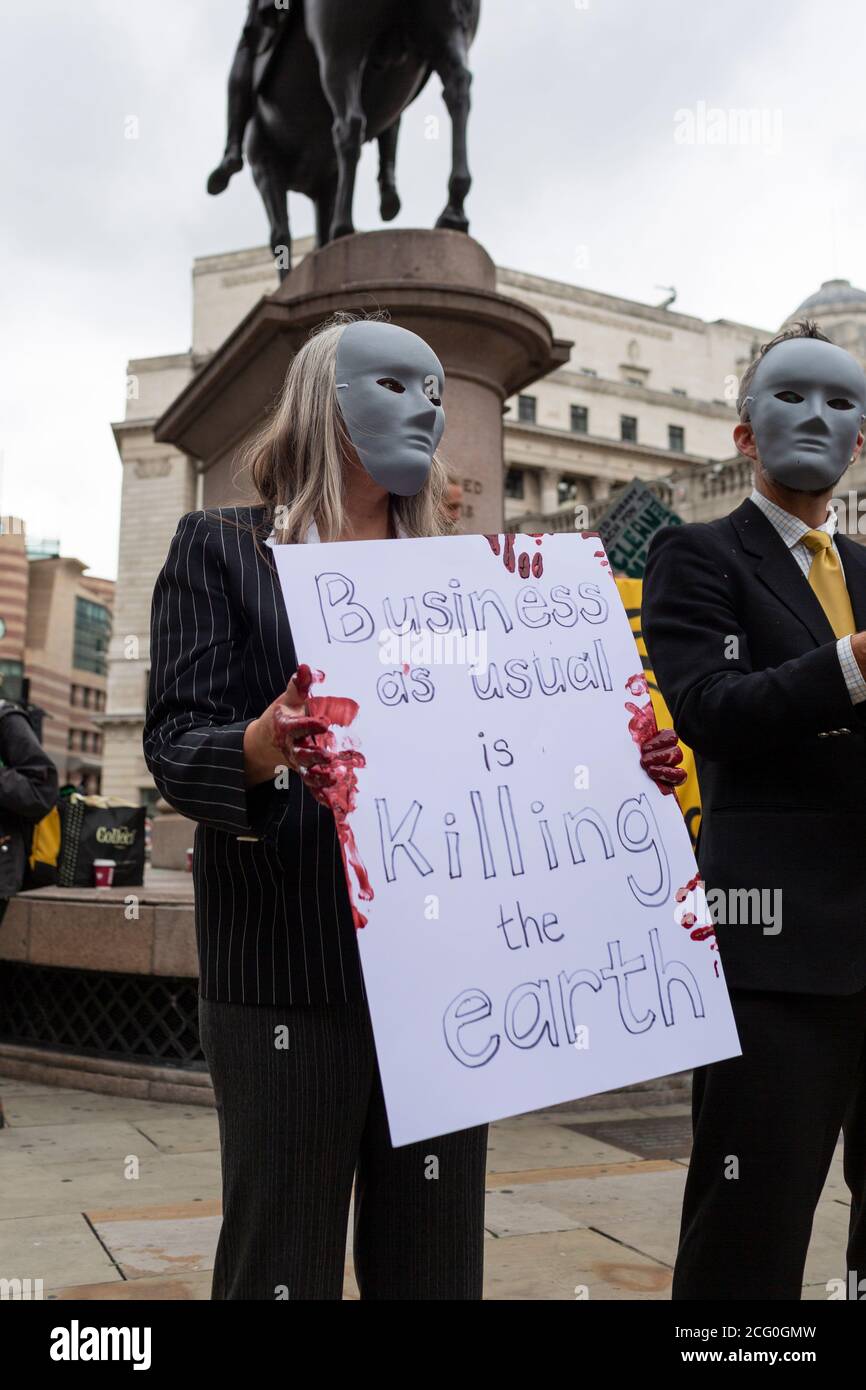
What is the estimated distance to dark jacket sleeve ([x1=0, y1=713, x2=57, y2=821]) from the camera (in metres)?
5.08

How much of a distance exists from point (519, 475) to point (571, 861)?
58.5 metres

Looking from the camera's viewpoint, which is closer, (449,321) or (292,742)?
(292,742)

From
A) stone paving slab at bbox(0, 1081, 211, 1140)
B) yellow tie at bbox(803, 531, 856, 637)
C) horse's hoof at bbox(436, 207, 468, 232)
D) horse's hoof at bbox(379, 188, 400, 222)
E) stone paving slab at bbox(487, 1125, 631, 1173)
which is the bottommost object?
stone paving slab at bbox(487, 1125, 631, 1173)

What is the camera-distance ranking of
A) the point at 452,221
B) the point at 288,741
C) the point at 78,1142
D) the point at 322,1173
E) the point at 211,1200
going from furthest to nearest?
1. the point at 452,221
2. the point at 78,1142
3. the point at 211,1200
4. the point at 322,1173
5. the point at 288,741

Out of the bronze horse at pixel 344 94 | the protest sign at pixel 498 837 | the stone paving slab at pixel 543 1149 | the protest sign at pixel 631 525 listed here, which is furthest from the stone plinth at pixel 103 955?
the protest sign at pixel 498 837

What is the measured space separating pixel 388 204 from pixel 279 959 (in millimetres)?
7245

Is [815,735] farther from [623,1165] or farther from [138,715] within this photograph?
[138,715]

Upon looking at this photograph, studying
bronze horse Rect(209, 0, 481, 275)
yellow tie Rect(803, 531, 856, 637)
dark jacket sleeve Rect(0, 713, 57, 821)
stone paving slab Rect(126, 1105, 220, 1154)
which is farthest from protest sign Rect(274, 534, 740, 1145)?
bronze horse Rect(209, 0, 481, 275)

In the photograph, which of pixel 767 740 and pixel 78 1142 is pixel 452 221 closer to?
pixel 78 1142

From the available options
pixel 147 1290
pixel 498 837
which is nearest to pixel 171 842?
pixel 147 1290

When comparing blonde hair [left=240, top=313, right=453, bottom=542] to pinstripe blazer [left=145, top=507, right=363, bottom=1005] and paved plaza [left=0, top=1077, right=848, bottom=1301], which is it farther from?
paved plaza [left=0, top=1077, right=848, bottom=1301]

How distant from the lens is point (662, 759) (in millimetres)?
1999

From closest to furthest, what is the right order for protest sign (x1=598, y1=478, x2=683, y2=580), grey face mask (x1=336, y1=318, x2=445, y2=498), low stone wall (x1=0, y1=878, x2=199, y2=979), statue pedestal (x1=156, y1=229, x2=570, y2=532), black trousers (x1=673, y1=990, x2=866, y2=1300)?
grey face mask (x1=336, y1=318, x2=445, y2=498) < black trousers (x1=673, y1=990, x2=866, y2=1300) < low stone wall (x1=0, y1=878, x2=199, y2=979) < protest sign (x1=598, y1=478, x2=683, y2=580) < statue pedestal (x1=156, y1=229, x2=570, y2=532)

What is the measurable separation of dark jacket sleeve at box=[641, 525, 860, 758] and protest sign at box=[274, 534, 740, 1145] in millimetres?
142
